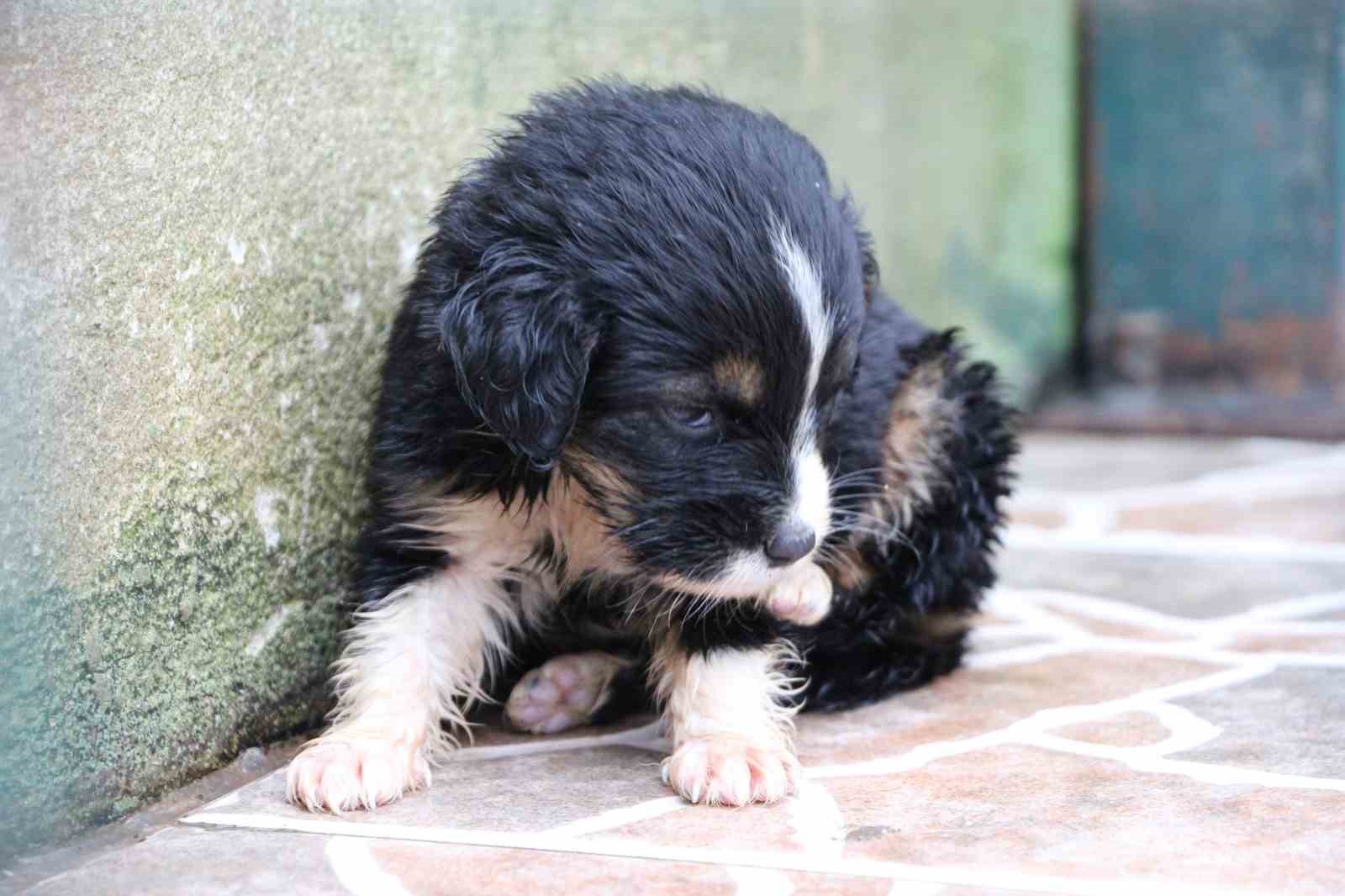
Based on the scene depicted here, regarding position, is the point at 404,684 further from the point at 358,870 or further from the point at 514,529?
the point at 358,870

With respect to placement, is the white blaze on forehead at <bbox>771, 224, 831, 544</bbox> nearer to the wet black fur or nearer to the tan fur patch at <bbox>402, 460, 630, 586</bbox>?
the wet black fur

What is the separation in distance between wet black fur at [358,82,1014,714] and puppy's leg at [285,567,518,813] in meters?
0.07

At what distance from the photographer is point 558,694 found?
2.98 meters

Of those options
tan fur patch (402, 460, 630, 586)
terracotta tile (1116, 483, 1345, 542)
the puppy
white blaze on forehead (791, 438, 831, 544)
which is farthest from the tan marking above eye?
terracotta tile (1116, 483, 1345, 542)

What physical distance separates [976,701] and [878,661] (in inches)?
8.1

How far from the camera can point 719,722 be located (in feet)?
8.96

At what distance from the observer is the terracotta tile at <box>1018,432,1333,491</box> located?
218 inches

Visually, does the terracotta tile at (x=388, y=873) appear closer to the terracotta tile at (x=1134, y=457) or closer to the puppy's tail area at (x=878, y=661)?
the puppy's tail area at (x=878, y=661)

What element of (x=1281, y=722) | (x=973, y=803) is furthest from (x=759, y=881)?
(x=1281, y=722)

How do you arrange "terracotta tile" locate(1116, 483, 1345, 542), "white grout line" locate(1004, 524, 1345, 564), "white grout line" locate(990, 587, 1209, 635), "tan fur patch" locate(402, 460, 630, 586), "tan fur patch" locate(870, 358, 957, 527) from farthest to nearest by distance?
"terracotta tile" locate(1116, 483, 1345, 542)
"white grout line" locate(1004, 524, 1345, 564)
"white grout line" locate(990, 587, 1209, 635)
"tan fur patch" locate(870, 358, 957, 527)
"tan fur patch" locate(402, 460, 630, 586)

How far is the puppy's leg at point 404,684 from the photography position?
2.55 meters

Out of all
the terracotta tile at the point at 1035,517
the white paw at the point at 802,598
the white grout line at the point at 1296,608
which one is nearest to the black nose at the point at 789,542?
the white paw at the point at 802,598

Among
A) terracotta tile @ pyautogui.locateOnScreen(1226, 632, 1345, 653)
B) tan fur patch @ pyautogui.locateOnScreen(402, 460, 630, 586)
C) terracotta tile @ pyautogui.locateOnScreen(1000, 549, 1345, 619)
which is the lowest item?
terracotta tile @ pyautogui.locateOnScreen(1000, 549, 1345, 619)

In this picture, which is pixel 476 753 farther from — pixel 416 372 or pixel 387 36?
pixel 387 36
